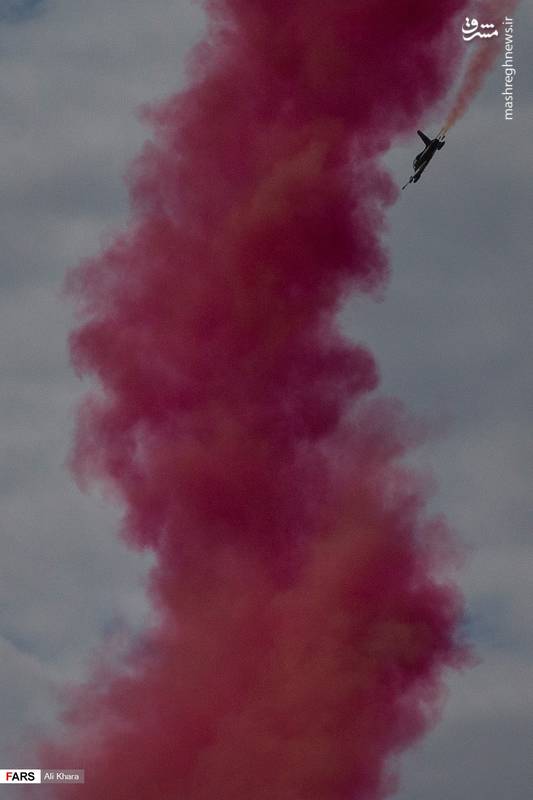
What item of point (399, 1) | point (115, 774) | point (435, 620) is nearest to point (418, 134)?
point (399, 1)

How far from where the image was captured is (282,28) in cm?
15300

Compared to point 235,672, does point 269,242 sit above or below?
above

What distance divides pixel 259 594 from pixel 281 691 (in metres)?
4.04

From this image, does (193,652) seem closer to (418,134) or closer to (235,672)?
(235,672)

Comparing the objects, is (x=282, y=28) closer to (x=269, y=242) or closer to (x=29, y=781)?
(x=269, y=242)

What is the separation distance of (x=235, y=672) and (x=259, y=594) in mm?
3399

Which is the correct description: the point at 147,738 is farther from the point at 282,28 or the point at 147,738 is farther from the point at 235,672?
the point at 282,28

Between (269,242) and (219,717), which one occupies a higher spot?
(269,242)

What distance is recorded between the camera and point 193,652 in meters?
154

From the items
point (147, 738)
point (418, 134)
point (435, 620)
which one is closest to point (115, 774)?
point (147, 738)

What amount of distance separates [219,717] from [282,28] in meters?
28.2

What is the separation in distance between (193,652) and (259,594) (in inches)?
142

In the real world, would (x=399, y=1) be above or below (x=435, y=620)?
above

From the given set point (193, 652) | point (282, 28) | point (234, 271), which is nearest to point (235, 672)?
point (193, 652)
